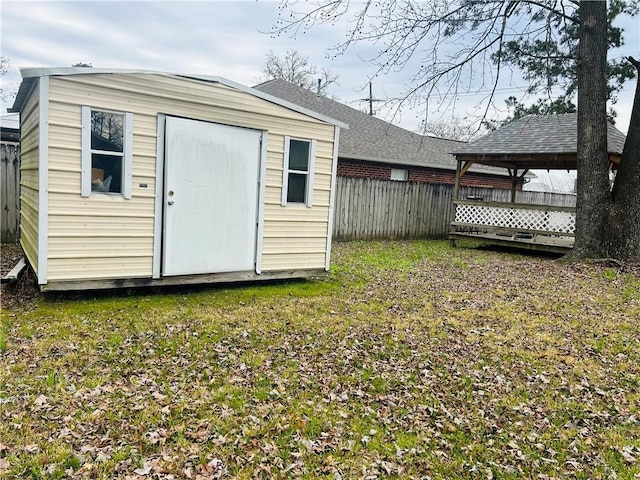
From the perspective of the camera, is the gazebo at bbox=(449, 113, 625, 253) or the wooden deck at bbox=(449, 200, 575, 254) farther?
the gazebo at bbox=(449, 113, 625, 253)

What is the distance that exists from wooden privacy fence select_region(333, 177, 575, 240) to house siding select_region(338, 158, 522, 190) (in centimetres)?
128

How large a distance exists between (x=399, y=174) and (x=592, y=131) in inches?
284

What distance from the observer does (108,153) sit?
545 cm

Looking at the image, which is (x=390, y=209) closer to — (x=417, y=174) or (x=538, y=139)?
(x=417, y=174)

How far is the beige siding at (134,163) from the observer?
519 centimetres

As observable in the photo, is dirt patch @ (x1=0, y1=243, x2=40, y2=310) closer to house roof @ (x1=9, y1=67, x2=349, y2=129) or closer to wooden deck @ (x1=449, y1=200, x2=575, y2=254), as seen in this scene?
house roof @ (x1=9, y1=67, x2=349, y2=129)

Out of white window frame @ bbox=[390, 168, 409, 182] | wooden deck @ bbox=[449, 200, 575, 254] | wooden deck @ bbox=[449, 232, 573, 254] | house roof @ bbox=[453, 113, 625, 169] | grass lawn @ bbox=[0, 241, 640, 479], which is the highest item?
house roof @ bbox=[453, 113, 625, 169]

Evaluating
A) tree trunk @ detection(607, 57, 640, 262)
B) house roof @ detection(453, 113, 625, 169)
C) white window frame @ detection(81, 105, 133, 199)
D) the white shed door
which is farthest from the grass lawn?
house roof @ detection(453, 113, 625, 169)

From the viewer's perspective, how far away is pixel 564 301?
6.89 meters

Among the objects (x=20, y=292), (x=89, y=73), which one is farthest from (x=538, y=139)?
(x=20, y=292)

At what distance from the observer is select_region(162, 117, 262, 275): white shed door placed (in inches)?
235

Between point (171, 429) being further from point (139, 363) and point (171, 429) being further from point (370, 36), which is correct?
point (370, 36)

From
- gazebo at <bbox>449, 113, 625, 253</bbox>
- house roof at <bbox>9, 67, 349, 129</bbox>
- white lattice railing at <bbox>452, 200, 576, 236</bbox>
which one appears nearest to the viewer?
house roof at <bbox>9, 67, 349, 129</bbox>

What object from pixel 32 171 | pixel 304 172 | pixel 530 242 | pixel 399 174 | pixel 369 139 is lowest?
pixel 530 242
